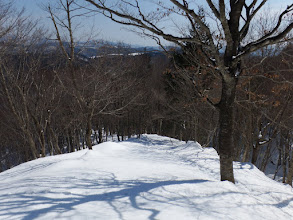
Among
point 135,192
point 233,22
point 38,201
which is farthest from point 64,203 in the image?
point 233,22

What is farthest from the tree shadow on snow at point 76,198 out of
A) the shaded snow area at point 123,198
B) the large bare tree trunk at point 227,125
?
the large bare tree trunk at point 227,125

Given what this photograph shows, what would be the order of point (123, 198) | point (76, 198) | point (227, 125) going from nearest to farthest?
point (76, 198) → point (123, 198) → point (227, 125)

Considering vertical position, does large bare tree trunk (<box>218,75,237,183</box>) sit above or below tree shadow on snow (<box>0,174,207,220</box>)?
above

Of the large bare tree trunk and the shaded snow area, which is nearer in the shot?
the shaded snow area

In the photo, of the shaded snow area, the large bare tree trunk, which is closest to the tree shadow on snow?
the shaded snow area

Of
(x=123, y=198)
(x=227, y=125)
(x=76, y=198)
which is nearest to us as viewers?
(x=76, y=198)

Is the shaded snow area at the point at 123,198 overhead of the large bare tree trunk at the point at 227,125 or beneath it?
beneath

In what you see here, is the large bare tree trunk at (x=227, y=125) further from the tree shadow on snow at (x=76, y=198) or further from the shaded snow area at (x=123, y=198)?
the tree shadow on snow at (x=76, y=198)

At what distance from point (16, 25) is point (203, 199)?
8.99 m

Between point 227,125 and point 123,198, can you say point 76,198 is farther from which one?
point 227,125

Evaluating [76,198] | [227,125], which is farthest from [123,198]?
[227,125]

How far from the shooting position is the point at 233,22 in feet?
14.0

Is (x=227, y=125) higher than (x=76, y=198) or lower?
higher

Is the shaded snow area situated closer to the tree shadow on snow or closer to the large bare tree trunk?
the tree shadow on snow
